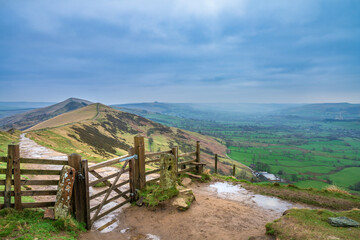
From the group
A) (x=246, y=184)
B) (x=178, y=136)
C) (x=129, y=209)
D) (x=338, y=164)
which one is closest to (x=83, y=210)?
(x=129, y=209)

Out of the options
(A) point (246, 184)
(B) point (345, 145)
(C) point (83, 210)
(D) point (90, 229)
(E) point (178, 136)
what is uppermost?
(C) point (83, 210)

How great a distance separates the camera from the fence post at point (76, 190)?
257 inches

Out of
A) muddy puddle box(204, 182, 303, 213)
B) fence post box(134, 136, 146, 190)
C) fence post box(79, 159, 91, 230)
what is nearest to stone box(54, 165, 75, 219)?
fence post box(79, 159, 91, 230)

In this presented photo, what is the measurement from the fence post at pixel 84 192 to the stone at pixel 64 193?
415mm

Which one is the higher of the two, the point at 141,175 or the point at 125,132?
the point at 141,175

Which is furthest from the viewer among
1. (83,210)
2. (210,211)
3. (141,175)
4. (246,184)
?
(246,184)

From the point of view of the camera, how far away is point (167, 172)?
907 centimetres

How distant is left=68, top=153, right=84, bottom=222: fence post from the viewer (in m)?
6.52

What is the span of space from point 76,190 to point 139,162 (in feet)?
9.95

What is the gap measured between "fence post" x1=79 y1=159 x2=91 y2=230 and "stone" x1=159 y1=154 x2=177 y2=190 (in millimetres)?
3254

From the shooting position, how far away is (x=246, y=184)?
13.0 meters

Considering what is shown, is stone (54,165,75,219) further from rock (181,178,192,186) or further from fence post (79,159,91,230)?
rock (181,178,192,186)

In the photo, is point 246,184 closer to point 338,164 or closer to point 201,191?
point 201,191

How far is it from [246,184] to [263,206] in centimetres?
331
